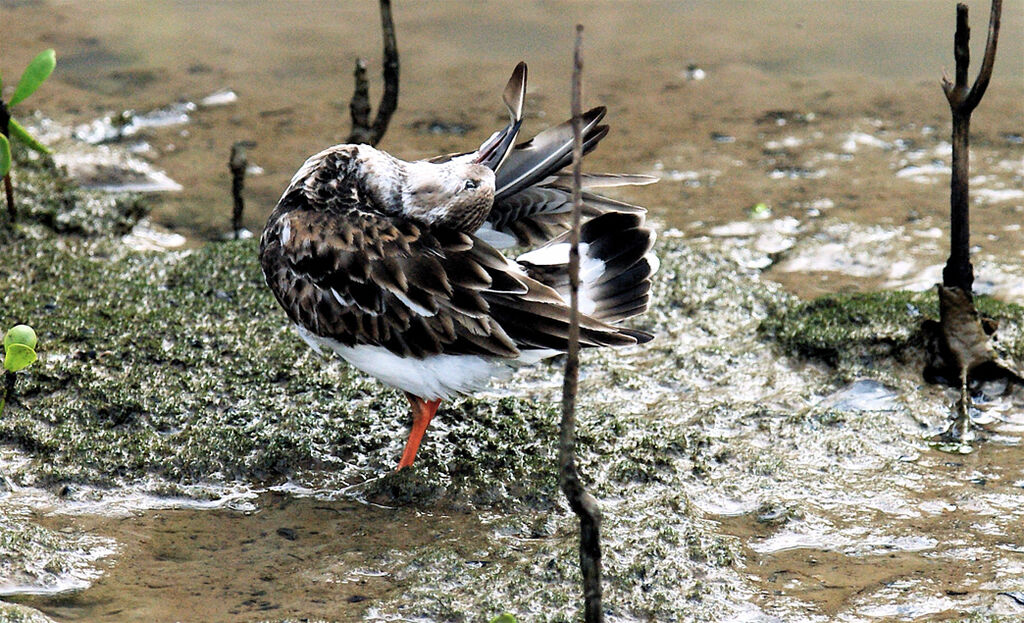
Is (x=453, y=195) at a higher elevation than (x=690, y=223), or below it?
higher

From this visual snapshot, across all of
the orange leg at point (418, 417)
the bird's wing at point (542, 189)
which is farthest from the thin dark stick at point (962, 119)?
the orange leg at point (418, 417)

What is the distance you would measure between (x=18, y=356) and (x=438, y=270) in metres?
1.53

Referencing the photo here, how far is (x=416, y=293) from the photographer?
13.6 ft

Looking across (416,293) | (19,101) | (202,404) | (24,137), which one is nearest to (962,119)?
(416,293)

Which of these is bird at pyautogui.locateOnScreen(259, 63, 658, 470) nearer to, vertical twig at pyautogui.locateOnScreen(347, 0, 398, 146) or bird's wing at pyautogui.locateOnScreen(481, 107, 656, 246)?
bird's wing at pyautogui.locateOnScreen(481, 107, 656, 246)

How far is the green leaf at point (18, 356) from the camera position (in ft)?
12.7

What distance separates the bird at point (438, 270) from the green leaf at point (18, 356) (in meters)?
0.96

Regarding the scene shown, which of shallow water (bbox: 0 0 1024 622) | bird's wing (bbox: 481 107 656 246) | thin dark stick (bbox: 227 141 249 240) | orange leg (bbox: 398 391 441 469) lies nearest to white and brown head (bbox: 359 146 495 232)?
bird's wing (bbox: 481 107 656 246)

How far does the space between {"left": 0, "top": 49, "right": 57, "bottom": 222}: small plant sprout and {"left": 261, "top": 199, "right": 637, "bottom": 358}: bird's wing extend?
1.39 m

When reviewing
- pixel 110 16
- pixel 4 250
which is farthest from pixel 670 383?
pixel 110 16

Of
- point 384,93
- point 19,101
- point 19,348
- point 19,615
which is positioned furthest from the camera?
point 384,93

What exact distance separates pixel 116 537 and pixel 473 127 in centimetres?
518

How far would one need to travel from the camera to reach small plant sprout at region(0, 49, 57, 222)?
4719mm

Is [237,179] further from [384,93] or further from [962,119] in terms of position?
[962,119]
